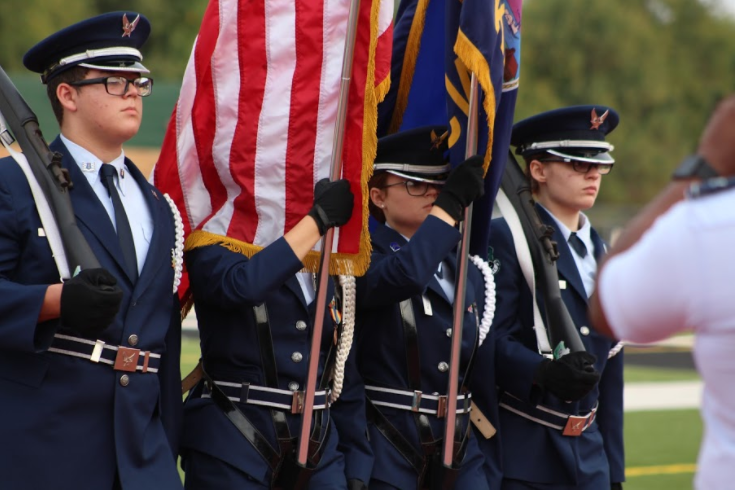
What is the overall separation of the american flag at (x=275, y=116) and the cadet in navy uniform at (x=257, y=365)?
20cm

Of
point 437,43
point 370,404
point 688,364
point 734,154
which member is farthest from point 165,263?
point 688,364

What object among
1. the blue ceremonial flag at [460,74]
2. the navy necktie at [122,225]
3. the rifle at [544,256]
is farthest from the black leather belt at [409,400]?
the navy necktie at [122,225]

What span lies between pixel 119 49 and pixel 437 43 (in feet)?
5.23

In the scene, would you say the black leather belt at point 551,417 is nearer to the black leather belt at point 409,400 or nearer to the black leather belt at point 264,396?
the black leather belt at point 409,400

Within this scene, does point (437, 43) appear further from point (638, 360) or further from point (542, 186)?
point (638, 360)

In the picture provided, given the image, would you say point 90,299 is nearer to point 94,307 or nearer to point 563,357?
point 94,307

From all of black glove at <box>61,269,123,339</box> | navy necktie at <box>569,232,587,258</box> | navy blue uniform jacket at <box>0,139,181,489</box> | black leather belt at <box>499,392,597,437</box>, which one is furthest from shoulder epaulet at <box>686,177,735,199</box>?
navy necktie at <box>569,232,587,258</box>

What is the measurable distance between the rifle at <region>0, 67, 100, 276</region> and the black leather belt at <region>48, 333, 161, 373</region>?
0.24 metres

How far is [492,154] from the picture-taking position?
477cm

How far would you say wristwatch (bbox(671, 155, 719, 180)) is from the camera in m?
2.52

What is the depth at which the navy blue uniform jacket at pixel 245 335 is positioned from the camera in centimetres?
415

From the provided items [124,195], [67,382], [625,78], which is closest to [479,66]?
[124,195]

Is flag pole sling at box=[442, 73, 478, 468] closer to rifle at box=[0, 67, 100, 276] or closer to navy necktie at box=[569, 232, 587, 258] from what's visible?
navy necktie at box=[569, 232, 587, 258]

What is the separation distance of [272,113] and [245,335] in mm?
837
